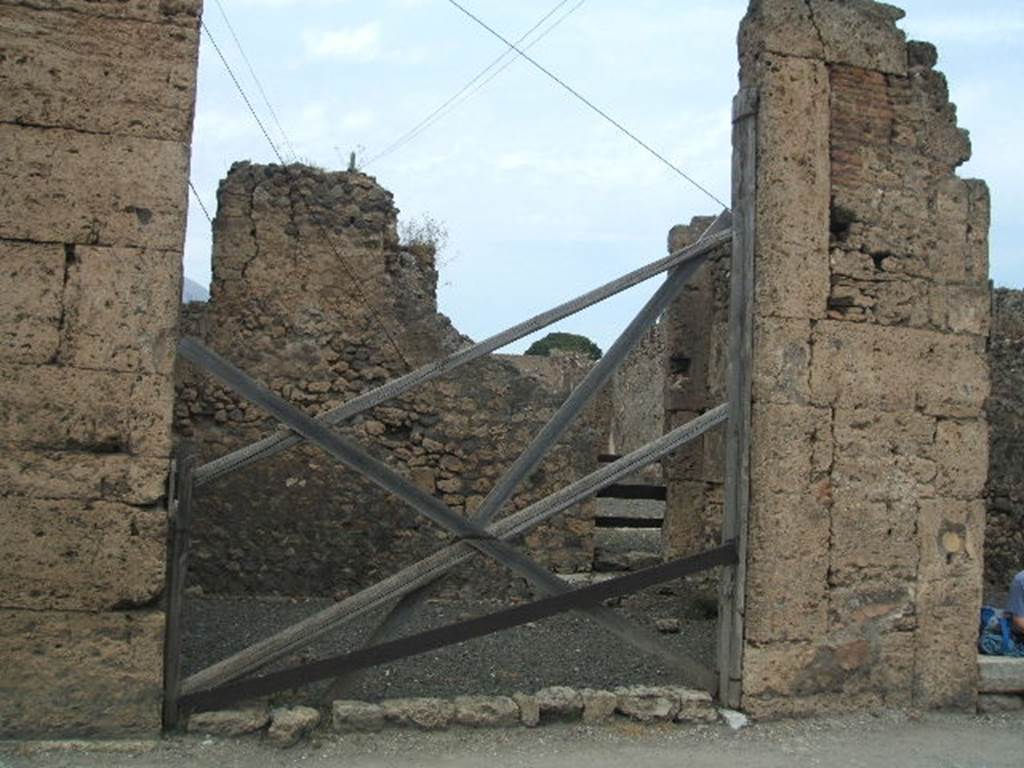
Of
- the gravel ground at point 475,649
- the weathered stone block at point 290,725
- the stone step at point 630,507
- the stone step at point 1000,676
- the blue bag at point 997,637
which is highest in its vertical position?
the stone step at point 630,507

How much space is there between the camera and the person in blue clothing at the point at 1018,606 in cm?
614

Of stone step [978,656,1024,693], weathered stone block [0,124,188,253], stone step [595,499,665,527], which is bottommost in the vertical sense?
stone step [978,656,1024,693]

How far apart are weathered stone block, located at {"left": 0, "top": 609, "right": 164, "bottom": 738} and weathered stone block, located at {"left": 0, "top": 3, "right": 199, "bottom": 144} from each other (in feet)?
6.96

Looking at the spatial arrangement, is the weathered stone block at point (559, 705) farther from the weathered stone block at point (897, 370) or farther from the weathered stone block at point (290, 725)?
the weathered stone block at point (897, 370)

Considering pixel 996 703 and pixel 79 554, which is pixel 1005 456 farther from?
pixel 79 554

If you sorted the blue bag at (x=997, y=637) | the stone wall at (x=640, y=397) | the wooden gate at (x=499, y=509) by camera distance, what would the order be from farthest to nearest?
the stone wall at (x=640, y=397), the blue bag at (x=997, y=637), the wooden gate at (x=499, y=509)

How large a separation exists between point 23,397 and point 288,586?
4.73 meters

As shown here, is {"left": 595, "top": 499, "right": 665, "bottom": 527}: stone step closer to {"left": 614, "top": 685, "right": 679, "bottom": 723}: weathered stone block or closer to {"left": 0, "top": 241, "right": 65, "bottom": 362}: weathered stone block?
{"left": 614, "top": 685, "right": 679, "bottom": 723}: weathered stone block

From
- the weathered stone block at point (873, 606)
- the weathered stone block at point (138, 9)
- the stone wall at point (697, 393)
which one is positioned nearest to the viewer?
the weathered stone block at point (138, 9)

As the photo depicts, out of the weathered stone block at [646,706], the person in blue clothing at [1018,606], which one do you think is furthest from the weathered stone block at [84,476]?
the person in blue clothing at [1018,606]

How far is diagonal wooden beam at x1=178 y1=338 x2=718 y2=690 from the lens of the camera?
4.82 metres

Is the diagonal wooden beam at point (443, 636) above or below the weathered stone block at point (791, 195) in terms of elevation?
below

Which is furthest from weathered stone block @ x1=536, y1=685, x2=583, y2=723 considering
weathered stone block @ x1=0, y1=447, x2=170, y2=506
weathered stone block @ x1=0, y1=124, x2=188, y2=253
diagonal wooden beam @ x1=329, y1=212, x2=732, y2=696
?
weathered stone block @ x1=0, y1=124, x2=188, y2=253

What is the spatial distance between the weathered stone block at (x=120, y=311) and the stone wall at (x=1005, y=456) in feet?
28.7
